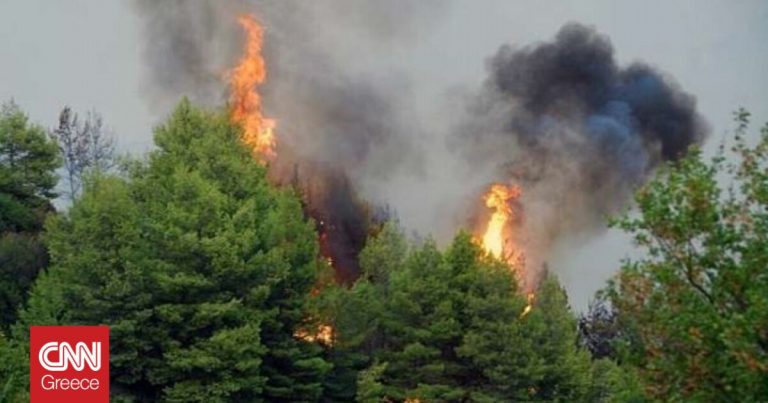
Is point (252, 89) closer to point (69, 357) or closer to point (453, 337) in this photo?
point (453, 337)

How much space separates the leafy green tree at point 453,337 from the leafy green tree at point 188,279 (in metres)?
3.09

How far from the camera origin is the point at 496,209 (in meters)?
89.9

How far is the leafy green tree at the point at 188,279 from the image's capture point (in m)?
54.0

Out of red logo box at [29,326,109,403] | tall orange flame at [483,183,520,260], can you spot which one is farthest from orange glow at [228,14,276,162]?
red logo box at [29,326,109,403]

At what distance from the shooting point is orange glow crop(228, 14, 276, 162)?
8700 centimetres

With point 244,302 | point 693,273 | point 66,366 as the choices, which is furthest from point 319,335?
point 693,273

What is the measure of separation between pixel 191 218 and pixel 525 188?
41.9 metres

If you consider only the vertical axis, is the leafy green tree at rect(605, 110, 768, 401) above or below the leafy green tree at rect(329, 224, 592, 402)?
below

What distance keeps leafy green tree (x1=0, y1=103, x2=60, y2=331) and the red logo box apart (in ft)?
46.8

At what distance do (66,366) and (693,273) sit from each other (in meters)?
25.2

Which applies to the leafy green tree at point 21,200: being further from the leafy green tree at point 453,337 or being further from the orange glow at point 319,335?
the leafy green tree at point 453,337

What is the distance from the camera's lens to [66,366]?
4309 centimetres

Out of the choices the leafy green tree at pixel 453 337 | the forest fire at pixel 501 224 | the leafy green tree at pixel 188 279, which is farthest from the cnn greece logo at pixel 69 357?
the forest fire at pixel 501 224

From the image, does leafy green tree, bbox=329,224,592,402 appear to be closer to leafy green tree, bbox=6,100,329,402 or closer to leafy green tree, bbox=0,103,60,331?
leafy green tree, bbox=6,100,329,402
